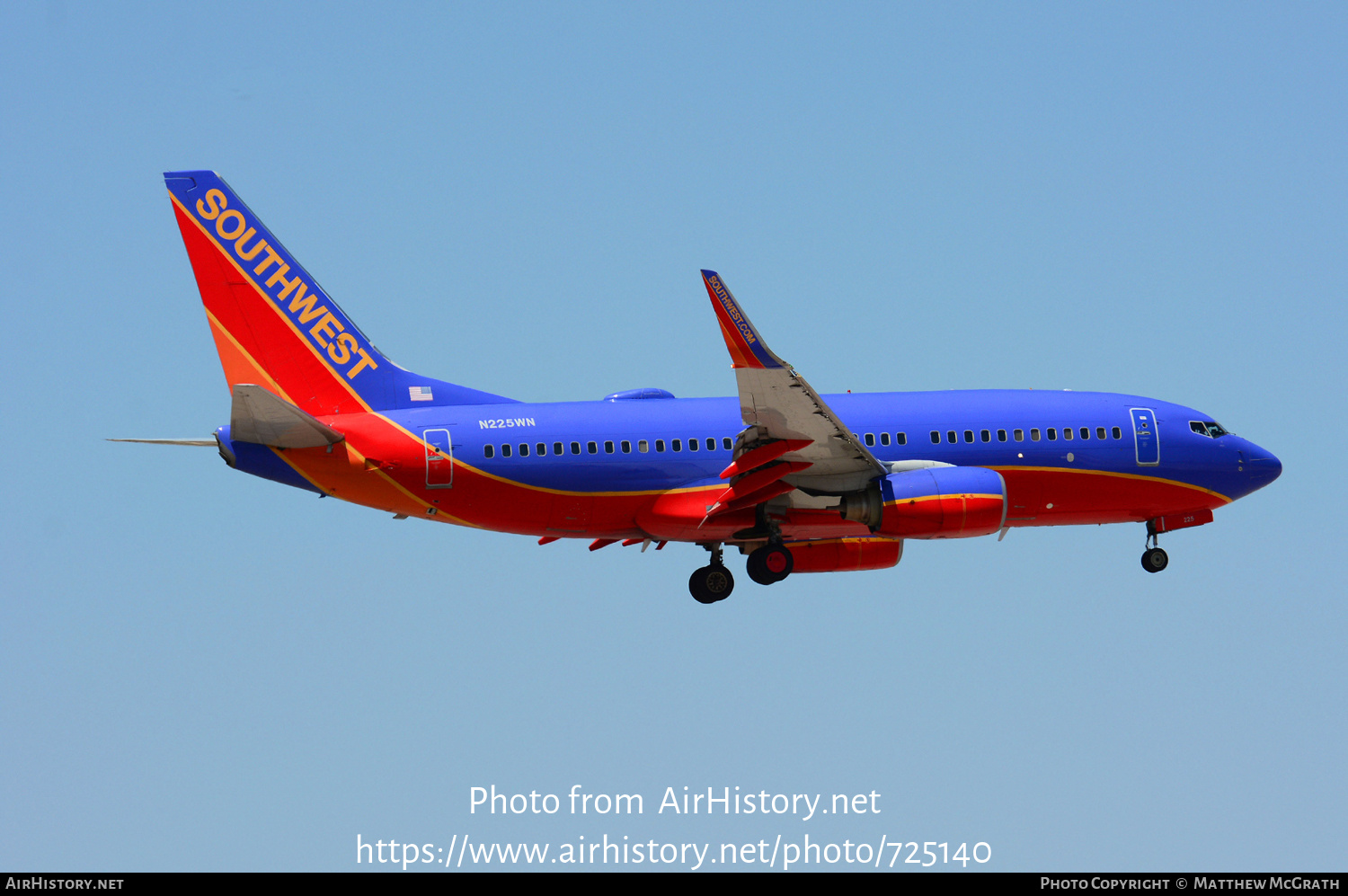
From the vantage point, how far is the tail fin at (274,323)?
44781 mm

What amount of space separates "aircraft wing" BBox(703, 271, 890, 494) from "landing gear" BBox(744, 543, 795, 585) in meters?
2.38

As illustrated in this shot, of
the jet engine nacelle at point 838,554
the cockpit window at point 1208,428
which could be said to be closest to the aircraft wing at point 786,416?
the jet engine nacelle at point 838,554

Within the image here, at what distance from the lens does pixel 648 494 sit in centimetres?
4491

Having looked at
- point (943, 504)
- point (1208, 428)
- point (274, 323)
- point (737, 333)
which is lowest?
point (943, 504)

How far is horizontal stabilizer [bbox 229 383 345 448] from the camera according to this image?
135 feet

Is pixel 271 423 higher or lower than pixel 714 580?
higher

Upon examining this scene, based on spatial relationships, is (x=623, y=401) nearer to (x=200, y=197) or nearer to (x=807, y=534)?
(x=807, y=534)

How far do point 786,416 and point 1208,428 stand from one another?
49.0 feet

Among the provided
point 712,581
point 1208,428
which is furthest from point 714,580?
point 1208,428

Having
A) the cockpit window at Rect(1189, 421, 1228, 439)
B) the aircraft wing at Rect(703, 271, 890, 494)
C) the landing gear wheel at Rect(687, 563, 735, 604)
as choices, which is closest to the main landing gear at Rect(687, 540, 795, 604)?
the landing gear wheel at Rect(687, 563, 735, 604)

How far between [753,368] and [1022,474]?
10352 millimetres

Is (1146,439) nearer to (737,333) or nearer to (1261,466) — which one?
(1261,466)

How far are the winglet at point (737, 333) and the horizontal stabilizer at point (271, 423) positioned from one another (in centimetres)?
1066

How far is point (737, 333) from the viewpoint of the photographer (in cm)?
3962
